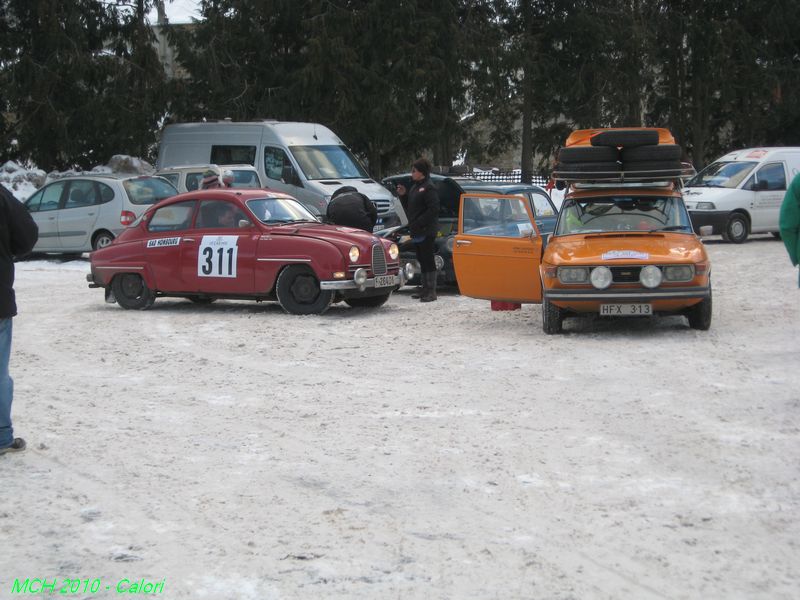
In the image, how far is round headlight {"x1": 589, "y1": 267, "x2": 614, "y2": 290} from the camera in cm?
1162

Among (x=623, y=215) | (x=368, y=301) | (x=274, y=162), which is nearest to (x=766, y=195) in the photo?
(x=274, y=162)

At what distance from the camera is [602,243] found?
12133 millimetres

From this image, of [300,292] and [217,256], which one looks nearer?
[300,292]

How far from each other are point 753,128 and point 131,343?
1285 inches

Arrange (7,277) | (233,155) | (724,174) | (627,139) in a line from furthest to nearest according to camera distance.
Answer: (724,174)
(233,155)
(627,139)
(7,277)

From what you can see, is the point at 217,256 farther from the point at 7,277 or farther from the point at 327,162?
the point at 327,162

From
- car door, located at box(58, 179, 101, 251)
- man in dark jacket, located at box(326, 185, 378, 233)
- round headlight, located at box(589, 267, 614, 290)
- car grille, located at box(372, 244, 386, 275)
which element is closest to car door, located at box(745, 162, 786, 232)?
man in dark jacket, located at box(326, 185, 378, 233)

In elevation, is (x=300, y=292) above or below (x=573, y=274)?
below

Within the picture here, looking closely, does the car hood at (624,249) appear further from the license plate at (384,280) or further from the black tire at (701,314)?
the license plate at (384,280)

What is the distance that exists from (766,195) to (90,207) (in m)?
13.7

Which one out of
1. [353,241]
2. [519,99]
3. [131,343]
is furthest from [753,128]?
[131,343]

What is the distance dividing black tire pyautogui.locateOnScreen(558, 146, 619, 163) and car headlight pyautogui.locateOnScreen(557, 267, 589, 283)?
5.25 ft

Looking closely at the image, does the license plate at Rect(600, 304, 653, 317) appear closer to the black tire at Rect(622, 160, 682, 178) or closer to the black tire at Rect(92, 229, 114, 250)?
the black tire at Rect(622, 160, 682, 178)

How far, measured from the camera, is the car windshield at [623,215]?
12586 mm
